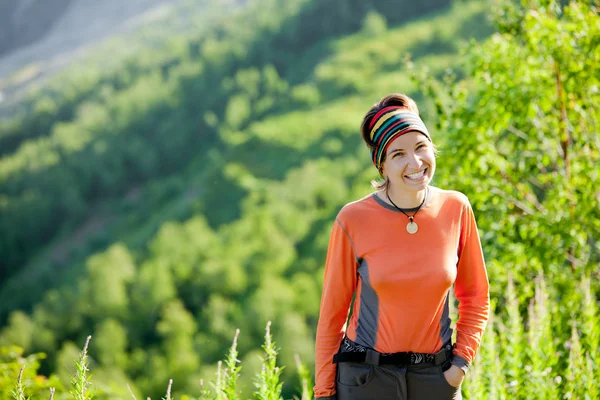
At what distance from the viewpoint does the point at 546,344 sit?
12.4ft

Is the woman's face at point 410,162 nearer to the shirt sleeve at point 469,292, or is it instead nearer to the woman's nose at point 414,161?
the woman's nose at point 414,161

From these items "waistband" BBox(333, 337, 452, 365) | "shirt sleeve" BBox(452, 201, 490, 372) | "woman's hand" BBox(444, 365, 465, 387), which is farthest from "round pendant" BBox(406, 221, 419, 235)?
"woman's hand" BBox(444, 365, 465, 387)

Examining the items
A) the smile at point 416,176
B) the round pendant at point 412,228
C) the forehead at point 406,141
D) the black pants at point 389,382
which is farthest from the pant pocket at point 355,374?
the forehead at point 406,141

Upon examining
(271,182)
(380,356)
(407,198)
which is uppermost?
(271,182)

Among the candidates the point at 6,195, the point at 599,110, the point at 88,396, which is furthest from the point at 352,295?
the point at 6,195

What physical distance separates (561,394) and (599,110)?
2709 millimetres

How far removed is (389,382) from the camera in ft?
8.21

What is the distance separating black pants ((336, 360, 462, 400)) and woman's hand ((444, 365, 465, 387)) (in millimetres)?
34

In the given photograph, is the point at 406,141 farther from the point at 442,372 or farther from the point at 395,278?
the point at 442,372

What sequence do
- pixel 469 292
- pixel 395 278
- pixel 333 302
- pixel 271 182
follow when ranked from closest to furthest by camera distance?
pixel 395 278 → pixel 333 302 → pixel 469 292 → pixel 271 182

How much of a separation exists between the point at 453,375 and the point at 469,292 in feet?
1.22

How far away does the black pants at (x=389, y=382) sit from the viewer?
98.3 inches

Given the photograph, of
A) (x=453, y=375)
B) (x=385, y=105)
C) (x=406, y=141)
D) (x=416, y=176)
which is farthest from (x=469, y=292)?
(x=385, y=105)

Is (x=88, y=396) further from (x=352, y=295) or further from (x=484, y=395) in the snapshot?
(x=484, y=395)
